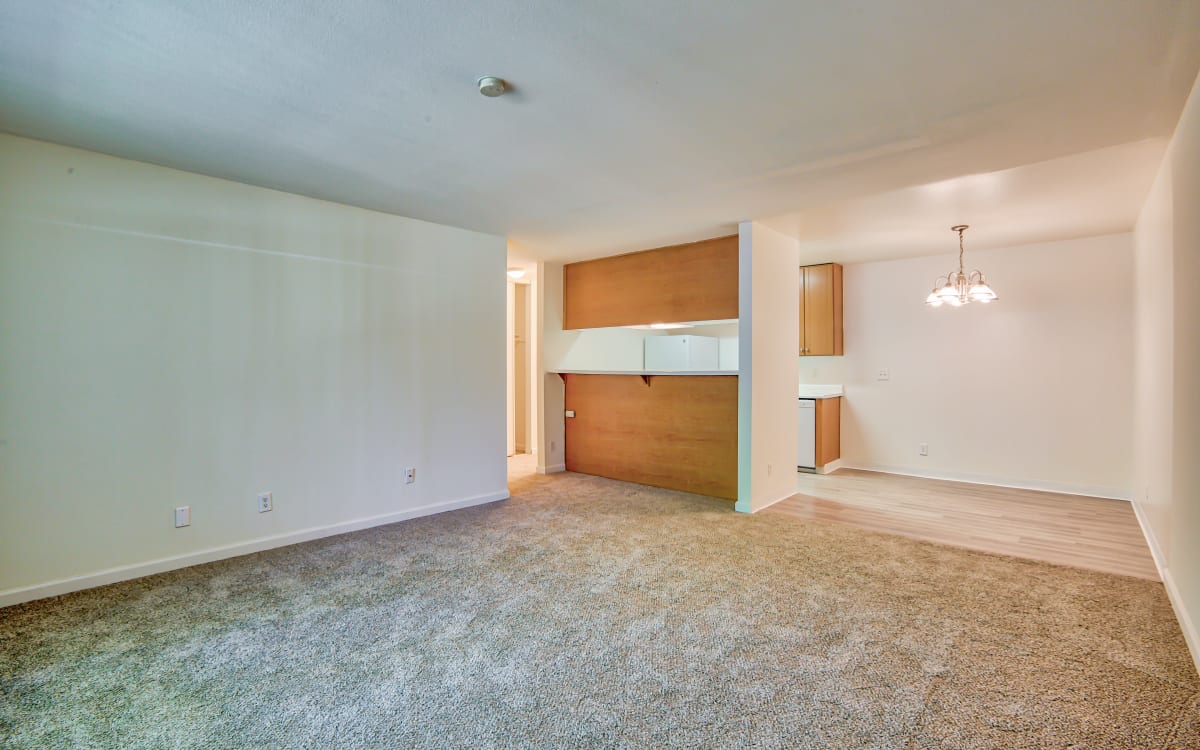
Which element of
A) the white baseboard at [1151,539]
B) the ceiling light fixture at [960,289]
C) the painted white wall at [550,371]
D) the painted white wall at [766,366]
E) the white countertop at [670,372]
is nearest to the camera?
the white baseboard at [1151,539]

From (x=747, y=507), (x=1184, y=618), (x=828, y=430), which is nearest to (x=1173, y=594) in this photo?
(x=1184, y=618)

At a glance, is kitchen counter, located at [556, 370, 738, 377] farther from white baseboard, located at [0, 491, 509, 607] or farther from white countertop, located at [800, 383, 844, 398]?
white baseboard, located at [0, 491, 509, 607]

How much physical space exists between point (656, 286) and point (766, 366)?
1357mm

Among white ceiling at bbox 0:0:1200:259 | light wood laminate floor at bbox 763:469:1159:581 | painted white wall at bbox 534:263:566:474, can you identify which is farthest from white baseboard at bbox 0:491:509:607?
light wood laminate floor at bbox 763:469:1159:581

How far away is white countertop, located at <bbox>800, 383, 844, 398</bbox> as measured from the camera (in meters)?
5.83

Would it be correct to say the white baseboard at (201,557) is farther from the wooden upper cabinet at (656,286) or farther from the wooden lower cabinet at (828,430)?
the wooden lower cabinet at (828,430)

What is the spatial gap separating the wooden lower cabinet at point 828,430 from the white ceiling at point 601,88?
2957mm

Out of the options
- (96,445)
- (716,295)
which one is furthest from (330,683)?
A: (716,295)

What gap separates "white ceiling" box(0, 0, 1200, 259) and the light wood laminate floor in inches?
90.9

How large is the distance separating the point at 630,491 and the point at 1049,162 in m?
3.71

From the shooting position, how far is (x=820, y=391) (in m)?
6.02

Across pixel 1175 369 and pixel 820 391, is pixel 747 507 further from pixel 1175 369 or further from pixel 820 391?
pixel 1175 369

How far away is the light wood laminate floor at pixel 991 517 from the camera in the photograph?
3.36 metres

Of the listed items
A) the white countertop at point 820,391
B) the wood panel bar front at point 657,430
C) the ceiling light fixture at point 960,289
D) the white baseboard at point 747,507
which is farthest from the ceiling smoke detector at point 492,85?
the white countertop at point 820,391
